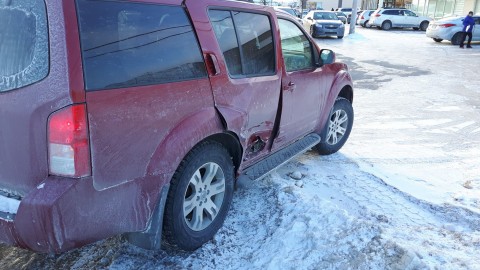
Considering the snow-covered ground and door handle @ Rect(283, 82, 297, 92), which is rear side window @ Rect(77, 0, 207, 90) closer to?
door handle @ Rect(283, 82, 297, 92)

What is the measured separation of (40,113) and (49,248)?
0.68 metres

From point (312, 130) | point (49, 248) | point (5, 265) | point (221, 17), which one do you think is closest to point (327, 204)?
point (312, 130)

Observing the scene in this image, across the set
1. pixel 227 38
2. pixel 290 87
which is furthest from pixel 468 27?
pixel 227 38

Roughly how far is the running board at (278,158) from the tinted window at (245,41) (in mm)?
802

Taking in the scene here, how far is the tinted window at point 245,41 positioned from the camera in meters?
2.96

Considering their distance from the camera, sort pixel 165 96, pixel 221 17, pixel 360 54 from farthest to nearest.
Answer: pixel 360 54
pixel 221 17
pixel 165 96

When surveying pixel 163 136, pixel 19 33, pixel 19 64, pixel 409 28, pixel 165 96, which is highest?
pixel 19 33

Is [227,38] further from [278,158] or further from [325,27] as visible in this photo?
[325,27]

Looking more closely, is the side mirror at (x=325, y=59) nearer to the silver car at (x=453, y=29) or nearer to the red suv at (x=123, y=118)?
the red suv at (x=123, y=118)

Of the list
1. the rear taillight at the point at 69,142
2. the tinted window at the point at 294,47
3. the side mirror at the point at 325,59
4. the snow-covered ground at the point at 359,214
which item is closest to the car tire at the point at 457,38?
the snow-covered ground at the point at 359,214

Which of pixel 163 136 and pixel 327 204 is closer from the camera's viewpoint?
pixel 163 136

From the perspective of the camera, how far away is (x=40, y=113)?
1.95 meters

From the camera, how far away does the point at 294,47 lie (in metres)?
4.04

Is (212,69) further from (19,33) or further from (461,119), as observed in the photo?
(461,119)
